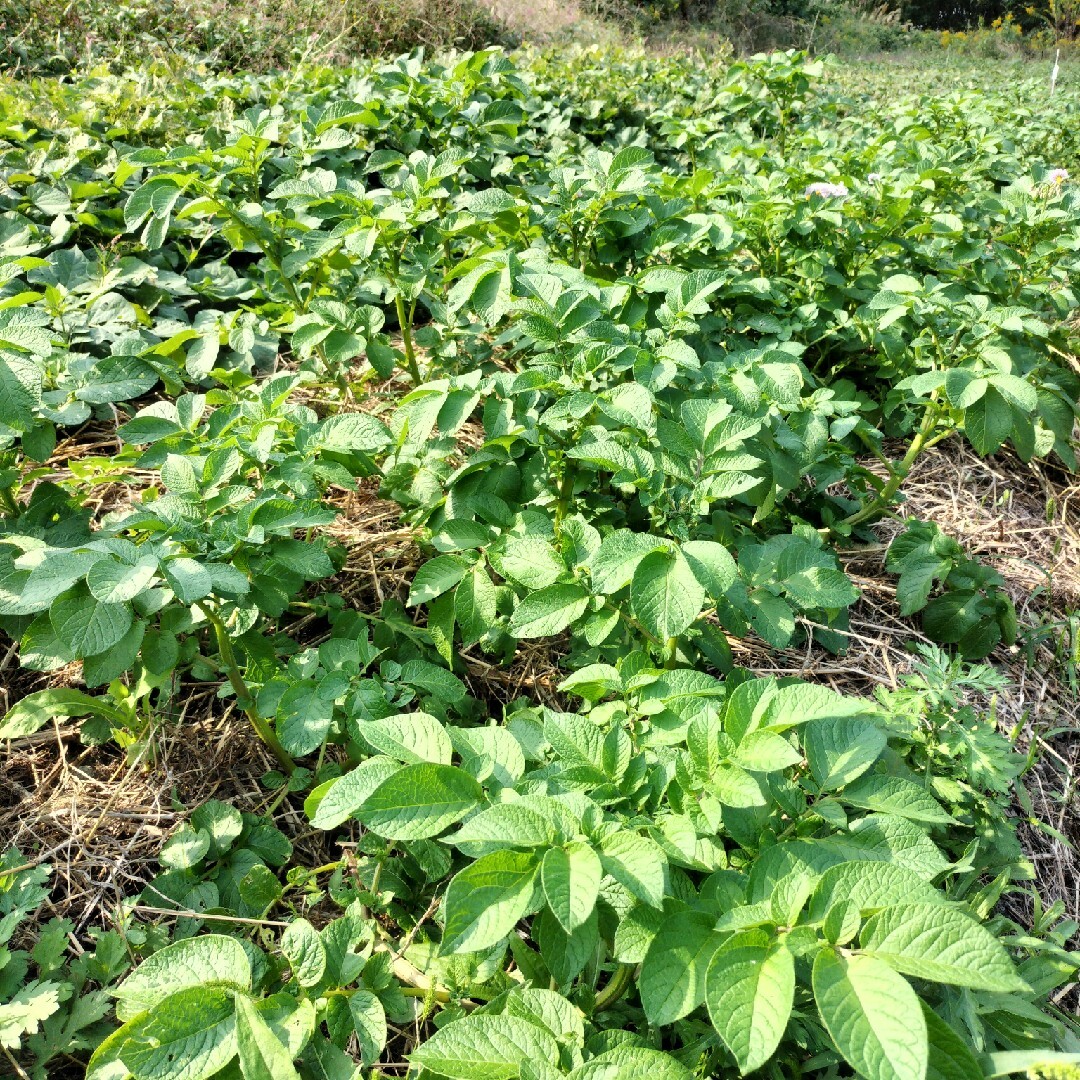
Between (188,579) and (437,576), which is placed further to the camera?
(437,576)

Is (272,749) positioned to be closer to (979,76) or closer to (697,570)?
(697,570)

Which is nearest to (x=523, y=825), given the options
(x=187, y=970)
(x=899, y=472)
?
(x=187, y=970)

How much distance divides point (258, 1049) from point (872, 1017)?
65cm

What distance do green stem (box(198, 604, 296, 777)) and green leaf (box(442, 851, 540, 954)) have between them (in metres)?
0.62

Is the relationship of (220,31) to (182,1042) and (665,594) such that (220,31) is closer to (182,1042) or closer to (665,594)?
(665,594)

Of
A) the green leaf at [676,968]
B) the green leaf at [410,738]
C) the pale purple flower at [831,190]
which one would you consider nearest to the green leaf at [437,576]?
Answer: the green leaf at [410,738]

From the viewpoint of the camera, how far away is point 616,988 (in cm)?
116

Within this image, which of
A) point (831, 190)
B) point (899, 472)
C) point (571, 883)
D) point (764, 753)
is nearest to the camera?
point (571, 883)

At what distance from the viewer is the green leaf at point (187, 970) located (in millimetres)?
1032

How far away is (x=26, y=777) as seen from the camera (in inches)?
65.7

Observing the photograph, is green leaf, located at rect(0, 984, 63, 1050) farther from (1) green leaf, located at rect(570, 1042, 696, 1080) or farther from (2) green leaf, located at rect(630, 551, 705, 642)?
(2) green leaf, located at rect(630, 551, 705, 642)

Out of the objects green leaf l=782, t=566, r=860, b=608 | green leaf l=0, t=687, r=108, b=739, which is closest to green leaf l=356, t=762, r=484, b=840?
green leaf l=782, t=566, r=860, b=608

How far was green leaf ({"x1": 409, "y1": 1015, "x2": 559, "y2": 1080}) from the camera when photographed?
3.11 ft

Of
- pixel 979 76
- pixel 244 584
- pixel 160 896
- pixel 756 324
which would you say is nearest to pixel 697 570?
pixel 244 584
